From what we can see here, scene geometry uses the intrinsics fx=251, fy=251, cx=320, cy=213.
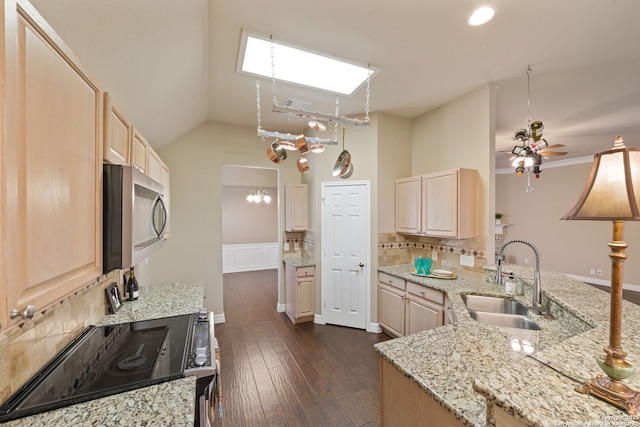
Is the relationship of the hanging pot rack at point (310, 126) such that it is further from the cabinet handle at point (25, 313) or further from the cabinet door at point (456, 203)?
the cabinet handle at point (25, 313)

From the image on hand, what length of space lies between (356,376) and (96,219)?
2.51m

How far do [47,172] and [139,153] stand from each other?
1.11m

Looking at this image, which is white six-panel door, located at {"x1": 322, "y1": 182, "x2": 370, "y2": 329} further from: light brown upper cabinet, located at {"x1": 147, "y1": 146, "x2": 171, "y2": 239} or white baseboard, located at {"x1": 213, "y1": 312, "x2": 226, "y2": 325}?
light brown upper cabinet, located at {"x1": 147, "y1": 146, "x2": 171, "y2": 239}

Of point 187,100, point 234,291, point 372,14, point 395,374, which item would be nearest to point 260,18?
point 372,14

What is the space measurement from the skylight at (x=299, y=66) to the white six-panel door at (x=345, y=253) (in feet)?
4.42

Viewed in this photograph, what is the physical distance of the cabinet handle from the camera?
1.86ft

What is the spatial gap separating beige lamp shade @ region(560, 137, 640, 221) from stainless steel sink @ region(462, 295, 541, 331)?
4.36ft

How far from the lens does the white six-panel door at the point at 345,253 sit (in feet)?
11.3

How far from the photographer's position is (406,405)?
46.8 inches

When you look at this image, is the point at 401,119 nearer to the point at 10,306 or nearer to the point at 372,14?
the point at 372,14

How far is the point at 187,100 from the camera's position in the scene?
2621 mm

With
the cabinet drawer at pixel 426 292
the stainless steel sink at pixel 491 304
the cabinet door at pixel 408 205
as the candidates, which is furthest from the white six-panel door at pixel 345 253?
the stainless steel sink at pixel 491 304

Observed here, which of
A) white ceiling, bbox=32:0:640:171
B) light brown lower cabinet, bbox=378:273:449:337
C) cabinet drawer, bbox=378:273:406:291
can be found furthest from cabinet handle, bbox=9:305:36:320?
cabinet drawer, bbox=378:273:406:291

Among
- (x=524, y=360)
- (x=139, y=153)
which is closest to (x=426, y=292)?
(x=524, y=360)
